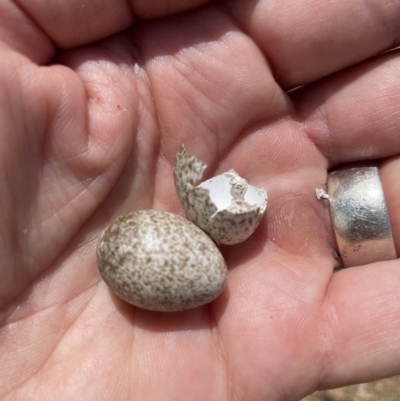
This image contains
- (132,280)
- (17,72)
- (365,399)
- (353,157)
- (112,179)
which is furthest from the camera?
(365,399)

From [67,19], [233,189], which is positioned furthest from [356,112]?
[67,19]

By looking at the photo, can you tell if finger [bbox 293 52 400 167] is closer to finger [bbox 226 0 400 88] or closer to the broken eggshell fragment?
finger [bbox 226 0 400 88]

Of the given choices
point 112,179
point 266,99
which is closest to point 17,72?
point 112,179

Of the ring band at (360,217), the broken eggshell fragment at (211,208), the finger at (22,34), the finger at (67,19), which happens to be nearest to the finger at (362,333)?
the ring band at (360,217)

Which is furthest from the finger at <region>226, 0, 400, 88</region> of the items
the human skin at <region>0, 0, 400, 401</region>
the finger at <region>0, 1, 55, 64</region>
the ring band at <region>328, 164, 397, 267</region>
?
the finger at <region>0, 1, 55, 64</region>

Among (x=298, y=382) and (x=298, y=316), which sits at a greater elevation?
(x=298, y=316)

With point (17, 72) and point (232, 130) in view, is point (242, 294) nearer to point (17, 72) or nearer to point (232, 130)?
point (232, 130)

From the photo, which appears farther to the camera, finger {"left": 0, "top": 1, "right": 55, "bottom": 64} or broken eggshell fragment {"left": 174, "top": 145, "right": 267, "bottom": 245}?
broken eggshell fragment {"left": 174, "top": 145, "right": 267, "bottom": 245}
